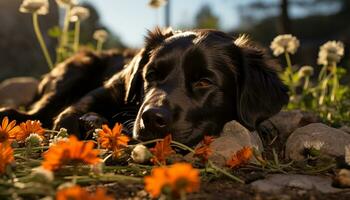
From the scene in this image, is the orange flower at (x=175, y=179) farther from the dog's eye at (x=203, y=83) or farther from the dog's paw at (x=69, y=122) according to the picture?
the dog's paw at (x=69, y=122)

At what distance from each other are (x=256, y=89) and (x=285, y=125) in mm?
442

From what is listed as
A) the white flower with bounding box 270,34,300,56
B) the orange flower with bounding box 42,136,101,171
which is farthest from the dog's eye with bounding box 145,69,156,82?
the white flower with bounding box 270,34,300,56

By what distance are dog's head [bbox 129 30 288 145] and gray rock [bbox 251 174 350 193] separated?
74 centimetres

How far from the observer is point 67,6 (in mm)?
5840

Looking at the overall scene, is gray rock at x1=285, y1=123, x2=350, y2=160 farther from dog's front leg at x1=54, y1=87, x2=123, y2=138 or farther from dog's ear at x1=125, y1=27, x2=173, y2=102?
dog's front leg at x1=54, y1=87, x2=123, y2=138

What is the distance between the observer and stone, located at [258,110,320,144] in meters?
3.78

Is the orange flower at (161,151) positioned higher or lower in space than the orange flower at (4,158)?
lower

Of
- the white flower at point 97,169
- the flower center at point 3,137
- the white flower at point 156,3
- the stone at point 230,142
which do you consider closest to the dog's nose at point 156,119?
the stone at point 230,142

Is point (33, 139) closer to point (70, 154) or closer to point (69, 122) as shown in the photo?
point (70, 154)

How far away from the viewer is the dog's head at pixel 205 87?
10.1 feet

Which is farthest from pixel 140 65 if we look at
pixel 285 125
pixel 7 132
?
pixel 7 132

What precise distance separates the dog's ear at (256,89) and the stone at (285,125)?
0.26 m

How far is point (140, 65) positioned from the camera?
4.05m

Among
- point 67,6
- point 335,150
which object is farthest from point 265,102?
point 67,6
